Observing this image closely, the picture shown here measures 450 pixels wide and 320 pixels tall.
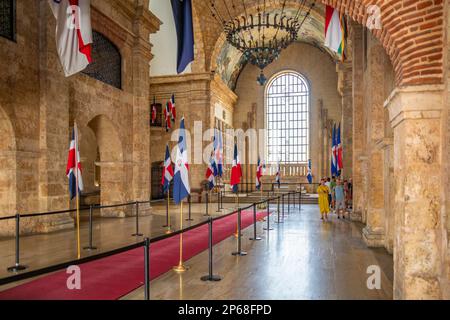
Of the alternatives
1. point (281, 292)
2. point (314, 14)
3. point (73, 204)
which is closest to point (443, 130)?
point (281, 292)

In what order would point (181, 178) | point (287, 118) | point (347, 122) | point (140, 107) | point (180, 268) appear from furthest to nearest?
1. point (287, 118)
2. point (347, 122)
3. point (140, 107)
4. point (181, 178)
5. point (180, 268)

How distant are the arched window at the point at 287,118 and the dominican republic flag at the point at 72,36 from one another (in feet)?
73.5

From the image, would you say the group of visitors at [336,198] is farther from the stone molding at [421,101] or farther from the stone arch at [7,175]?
the stone arch at [7,175]

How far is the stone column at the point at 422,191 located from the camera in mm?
4695

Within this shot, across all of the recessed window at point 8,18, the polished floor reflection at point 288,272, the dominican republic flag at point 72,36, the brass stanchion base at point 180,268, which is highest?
the recessed window at point 8,18

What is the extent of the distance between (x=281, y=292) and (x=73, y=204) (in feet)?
46.6

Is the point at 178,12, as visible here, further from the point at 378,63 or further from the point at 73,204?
the point at 73,204

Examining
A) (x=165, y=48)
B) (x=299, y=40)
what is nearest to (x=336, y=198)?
(x=165, y=48)

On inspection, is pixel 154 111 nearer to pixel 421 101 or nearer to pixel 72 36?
pixel 72 36

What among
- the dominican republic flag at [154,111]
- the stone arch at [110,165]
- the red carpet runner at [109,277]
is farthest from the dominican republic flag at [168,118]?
the red carpet runner at [109,277]

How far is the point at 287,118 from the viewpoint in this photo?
97.8 ft

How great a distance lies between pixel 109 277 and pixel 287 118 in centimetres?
2501

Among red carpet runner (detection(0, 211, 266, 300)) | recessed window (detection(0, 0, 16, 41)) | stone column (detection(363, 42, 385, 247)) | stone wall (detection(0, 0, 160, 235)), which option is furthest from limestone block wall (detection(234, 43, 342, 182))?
red carpet runner (detection(0, 211, 266, 300))

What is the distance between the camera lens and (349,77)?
17.8 m
